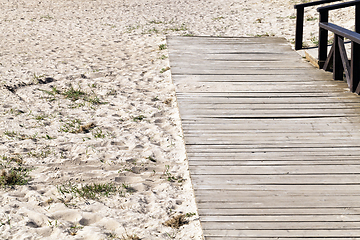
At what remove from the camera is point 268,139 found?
4.36 meters

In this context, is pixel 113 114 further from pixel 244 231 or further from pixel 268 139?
pixel 244 231

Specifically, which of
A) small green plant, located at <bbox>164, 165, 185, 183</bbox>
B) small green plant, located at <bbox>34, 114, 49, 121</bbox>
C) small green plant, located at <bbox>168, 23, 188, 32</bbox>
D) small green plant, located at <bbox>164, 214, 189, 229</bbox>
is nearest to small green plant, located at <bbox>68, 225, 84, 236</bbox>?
small green plant, located at <bbox>164, 214, 189, 229</bbox>

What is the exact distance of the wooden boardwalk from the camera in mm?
3066

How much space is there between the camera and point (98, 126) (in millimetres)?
5172

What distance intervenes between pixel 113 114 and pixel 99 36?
5517 mm

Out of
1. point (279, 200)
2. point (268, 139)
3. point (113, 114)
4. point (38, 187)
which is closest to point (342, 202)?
point (279, 200)

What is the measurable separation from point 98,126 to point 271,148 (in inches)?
86.9

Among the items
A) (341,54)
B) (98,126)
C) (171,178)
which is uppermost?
(341,54)

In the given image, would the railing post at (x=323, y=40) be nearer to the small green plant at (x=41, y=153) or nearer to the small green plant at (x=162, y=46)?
the small green plant at (x=162, y=46)

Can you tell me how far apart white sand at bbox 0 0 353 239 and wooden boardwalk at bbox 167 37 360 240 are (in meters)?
0.27

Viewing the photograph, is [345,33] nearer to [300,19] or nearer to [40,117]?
[300,19]

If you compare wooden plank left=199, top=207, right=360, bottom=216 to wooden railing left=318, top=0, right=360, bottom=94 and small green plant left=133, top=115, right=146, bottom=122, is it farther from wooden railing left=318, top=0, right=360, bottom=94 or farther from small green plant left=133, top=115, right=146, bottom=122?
wooden railing left=318, top=0, right=360, bottom=94

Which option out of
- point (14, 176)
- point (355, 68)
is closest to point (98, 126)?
Answer: point (14, 176)

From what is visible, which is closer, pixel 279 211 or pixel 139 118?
pixel 279 211
